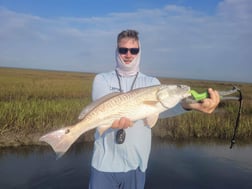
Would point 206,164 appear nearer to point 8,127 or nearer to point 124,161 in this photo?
point 8,127

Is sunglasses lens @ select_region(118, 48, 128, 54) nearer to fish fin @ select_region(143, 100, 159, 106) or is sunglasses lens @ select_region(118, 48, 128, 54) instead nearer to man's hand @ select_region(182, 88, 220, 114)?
fish fin @ select_region(143, 100, 159, 106)

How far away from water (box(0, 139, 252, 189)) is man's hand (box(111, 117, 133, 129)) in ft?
17.5

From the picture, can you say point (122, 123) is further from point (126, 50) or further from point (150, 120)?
point (126, 50)

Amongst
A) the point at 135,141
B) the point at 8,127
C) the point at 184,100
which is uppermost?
the point at 184,100

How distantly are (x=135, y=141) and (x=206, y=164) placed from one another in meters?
7.65

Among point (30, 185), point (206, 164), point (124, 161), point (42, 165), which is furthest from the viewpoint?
point (206, 164)

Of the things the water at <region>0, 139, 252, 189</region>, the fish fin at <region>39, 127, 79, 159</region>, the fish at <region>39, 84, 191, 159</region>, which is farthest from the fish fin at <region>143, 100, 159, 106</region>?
the water at <region>0, 139, 252, 189</region>

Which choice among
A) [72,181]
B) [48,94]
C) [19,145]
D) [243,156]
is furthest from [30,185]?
[48,94]

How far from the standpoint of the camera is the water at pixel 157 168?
839 centimetres

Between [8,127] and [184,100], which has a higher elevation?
[184,100]

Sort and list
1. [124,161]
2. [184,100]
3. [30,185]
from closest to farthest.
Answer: [124,161]
[184,100]
[30,185]

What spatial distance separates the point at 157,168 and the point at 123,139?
6716 mm

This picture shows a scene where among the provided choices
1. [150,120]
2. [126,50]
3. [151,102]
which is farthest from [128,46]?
[150,120]

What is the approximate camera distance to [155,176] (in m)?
9.03
